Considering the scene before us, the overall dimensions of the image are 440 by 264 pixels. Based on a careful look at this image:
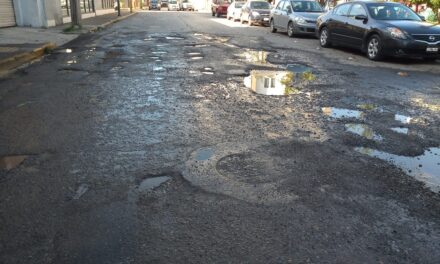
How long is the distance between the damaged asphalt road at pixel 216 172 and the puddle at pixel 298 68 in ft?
5.68

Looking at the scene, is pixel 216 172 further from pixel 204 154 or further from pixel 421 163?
pixel 421 163

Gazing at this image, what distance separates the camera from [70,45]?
1552cm

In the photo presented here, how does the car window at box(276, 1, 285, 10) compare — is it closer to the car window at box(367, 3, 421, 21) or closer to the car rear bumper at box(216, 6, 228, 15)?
the car window at box(367, 3, 421, 21)

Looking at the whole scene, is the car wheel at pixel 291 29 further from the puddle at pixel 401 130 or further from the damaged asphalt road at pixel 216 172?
the puddle at pixel 401 130

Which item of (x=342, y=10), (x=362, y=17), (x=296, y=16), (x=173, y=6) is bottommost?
(x=173, y=6)

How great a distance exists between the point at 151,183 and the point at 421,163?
9.78ft

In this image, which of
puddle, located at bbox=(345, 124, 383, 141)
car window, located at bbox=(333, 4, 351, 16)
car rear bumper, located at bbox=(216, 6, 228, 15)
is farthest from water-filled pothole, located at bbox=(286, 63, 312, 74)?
car rear bumper, located at bbox=(216, 6, 228, 15)

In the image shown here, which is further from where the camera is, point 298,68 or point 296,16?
point 296,16

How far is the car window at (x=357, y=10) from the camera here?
13442 millimetres

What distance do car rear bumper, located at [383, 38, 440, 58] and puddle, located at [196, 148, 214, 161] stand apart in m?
8.57

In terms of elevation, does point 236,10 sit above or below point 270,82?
above

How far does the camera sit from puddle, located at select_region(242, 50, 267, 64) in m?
12.0

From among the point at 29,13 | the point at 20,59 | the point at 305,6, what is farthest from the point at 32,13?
the point at 305,6

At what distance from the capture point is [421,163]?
188 inches
